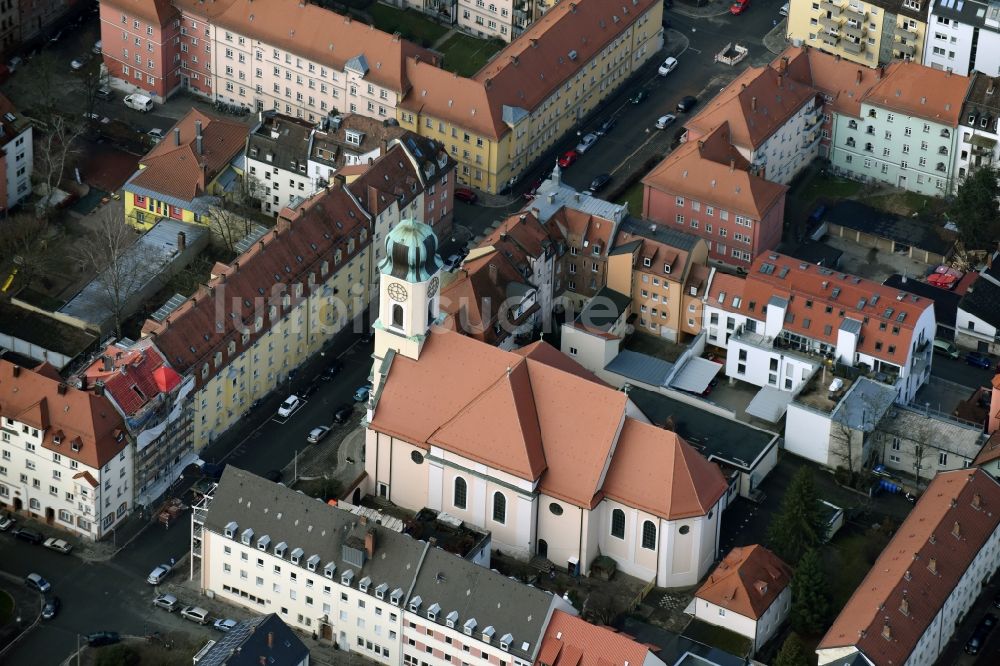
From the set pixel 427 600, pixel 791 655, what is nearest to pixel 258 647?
pixel 427 600

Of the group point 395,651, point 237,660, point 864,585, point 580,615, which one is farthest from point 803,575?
point 237,660

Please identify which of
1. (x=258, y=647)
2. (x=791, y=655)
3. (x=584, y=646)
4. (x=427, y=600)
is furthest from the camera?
(x=427, y=600)

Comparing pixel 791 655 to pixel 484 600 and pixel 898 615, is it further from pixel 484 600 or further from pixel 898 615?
pixel 484 600

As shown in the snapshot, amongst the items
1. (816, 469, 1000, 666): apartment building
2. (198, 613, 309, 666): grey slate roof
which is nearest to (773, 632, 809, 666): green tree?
(816, 469, 1000, 666): apartment building

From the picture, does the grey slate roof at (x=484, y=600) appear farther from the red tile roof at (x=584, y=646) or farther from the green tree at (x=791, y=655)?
the green tree at (x=791, y=655)

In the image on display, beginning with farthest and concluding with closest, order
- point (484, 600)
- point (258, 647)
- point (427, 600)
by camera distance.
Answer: point (427, 600) < point (484, 600) < point (258, 647)

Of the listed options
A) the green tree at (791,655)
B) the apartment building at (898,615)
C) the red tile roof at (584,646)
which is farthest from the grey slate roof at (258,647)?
the apartment building at (898,615)

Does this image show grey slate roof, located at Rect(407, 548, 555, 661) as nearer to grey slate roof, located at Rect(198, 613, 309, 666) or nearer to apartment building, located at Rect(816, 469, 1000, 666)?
grey slate roof, located at Rect(198, 613, 309, 666)

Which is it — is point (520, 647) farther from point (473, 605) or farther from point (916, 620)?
point (916, 620)
